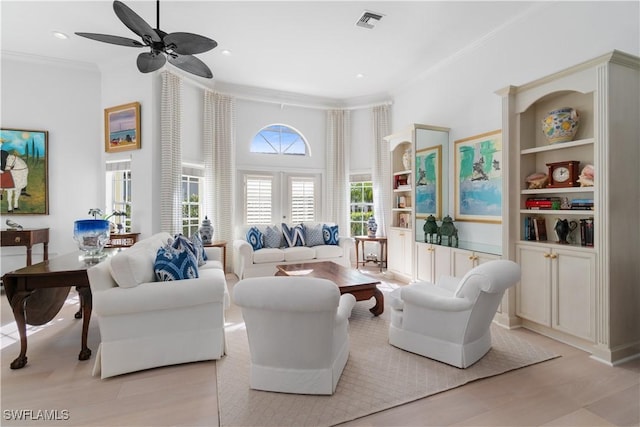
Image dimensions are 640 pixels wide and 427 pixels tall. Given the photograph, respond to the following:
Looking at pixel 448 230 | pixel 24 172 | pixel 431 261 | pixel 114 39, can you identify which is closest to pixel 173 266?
pixel 114 39

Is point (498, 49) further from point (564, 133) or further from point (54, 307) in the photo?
point (54, 307)

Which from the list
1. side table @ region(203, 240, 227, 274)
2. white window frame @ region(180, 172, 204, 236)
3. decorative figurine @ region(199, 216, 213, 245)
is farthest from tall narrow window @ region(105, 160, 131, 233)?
side table @ region(203, 240, 227, 274)

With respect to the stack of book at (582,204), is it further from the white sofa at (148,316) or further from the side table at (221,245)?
the side table at (221,245)

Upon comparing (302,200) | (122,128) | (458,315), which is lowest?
(458,315)

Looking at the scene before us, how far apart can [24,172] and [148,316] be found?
4125 mm

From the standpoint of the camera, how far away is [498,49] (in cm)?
401

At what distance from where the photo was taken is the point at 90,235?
2965mm

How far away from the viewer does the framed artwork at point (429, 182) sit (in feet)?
16.1

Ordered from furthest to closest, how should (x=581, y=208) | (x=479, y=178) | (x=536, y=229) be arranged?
(x=479, y=178)
(x=536, y=229)
(x=581, y=208)

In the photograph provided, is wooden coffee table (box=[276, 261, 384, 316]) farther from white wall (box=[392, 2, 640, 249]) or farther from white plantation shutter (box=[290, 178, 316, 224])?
white plantation shutter (box=[290, 178, 316, 224])

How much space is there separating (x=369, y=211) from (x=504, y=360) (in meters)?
4.28

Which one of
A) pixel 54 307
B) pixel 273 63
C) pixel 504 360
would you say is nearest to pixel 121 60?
pixel 273 63

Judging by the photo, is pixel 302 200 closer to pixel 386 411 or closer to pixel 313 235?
pixel 313 235

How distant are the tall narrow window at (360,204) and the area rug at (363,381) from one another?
3.69 metres
